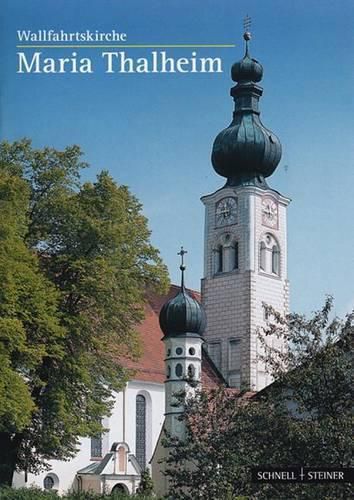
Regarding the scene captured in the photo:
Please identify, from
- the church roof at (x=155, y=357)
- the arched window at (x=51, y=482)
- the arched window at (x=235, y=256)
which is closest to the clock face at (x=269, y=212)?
the arched window at (x=235, y=256)

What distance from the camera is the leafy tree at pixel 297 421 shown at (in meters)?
11.9

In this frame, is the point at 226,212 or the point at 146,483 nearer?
the point at 146,483

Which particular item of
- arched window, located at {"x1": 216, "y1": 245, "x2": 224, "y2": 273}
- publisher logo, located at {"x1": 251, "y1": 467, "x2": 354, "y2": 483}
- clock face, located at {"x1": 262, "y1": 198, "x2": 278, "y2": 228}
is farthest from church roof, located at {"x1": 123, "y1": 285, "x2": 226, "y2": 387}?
publisher logo, located at {"x1": 251, "y1": 467, "x2": 354, "y2": 483}

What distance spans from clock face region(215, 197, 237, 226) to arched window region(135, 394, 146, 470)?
20.1 ft

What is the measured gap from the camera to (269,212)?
33.4 m

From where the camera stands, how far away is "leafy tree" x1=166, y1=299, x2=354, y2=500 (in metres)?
11.9

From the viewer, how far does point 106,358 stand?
68.2 ft

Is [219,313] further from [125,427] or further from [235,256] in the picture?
[125,427]

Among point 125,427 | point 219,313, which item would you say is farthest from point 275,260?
point 125,427

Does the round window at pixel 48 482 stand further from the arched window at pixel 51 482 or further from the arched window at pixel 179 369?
the arched window at pixel 179 369

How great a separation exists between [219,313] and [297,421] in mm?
21500

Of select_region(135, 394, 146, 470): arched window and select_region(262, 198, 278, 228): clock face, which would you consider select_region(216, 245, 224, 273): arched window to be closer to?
select_region(262, 198, 278, 228): clock face

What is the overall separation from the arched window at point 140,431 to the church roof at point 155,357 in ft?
2.56

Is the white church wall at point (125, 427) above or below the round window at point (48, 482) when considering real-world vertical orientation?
above
